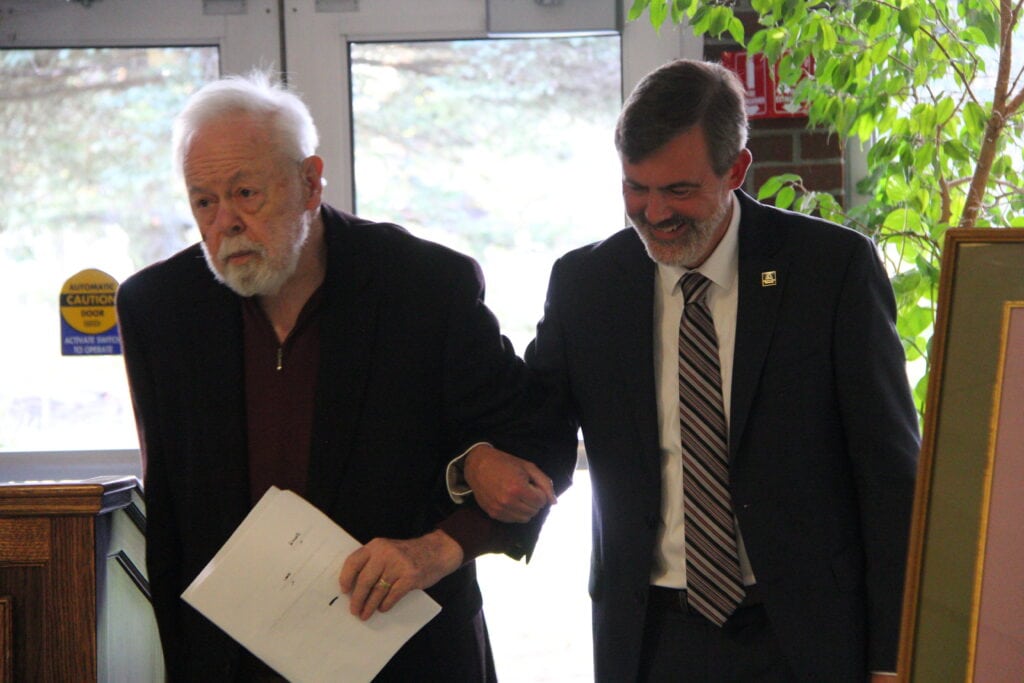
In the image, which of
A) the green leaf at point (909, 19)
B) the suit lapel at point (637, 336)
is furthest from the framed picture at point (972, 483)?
the green leaf at point (909, 19)

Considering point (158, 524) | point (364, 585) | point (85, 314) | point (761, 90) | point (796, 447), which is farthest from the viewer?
point (85, 314)

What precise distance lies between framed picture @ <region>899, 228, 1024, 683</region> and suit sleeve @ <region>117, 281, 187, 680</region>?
51.4 inches

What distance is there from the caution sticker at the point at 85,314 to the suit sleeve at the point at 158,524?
64.4 inches

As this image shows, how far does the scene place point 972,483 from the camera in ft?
2.69

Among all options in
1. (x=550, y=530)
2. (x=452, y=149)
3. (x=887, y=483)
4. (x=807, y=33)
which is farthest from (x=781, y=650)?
(x=452, y=149)

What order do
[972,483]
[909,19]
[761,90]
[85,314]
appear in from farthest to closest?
1. [85,314]
2. [761,90]
3. [909,19]
4. [972,483]

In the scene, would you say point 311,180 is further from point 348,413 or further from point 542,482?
point 542,482

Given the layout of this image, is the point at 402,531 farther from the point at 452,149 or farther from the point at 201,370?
the point at 452,149

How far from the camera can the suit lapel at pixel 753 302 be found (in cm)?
173

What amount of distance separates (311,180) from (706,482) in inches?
31.9

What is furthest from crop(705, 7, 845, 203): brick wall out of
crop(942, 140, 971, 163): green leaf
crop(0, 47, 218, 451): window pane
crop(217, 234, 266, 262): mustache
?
crop(217, 234, 266, 262): mustache

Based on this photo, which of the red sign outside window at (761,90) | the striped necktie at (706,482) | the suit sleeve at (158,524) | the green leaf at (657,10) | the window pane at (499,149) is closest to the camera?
the striped necktie at (706,482)

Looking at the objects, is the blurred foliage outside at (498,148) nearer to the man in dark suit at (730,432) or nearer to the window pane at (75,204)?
the window pane at (75,204)

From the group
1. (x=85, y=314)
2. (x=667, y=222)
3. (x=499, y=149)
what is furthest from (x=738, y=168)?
(x=85, y=314)
